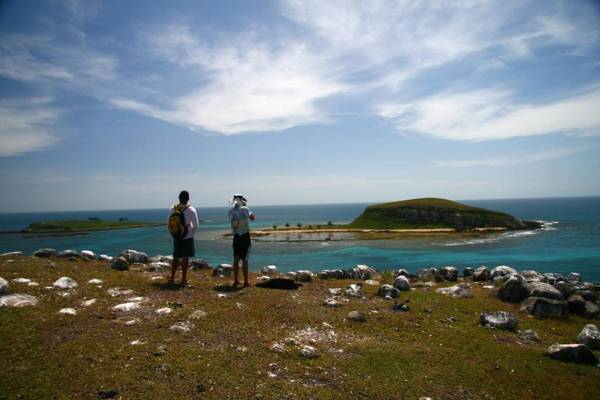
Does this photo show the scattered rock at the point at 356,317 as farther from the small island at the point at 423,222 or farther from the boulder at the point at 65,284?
the small island at the point at 423,222

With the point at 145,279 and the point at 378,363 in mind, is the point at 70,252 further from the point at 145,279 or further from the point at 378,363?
the point at 378,363

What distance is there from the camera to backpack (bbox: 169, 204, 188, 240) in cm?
1426

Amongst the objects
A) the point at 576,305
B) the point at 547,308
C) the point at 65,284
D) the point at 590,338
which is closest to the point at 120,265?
the point at 65,284

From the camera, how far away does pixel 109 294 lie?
1252cm

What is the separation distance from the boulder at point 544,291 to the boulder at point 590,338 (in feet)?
12.7

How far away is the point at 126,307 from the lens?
11.1 m

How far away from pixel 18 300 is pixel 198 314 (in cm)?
532

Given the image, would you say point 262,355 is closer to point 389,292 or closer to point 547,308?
point 389,292

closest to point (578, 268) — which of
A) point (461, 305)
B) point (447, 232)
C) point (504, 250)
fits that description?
point (504, 250)

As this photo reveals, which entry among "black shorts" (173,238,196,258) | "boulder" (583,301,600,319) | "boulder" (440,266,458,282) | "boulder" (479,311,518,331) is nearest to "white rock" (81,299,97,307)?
"black shorts" (173,238,196,258)

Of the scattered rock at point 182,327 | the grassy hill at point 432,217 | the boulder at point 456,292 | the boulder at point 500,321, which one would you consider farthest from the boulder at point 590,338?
the grassy hill at point 432,217

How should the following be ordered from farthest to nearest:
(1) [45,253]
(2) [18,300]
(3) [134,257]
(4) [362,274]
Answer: (3) [134,257], (4) [362,274], (1) [45,253], (2) [18,300]

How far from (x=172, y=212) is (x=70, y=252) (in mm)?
10557

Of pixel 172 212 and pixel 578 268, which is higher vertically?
pixel 172 212
